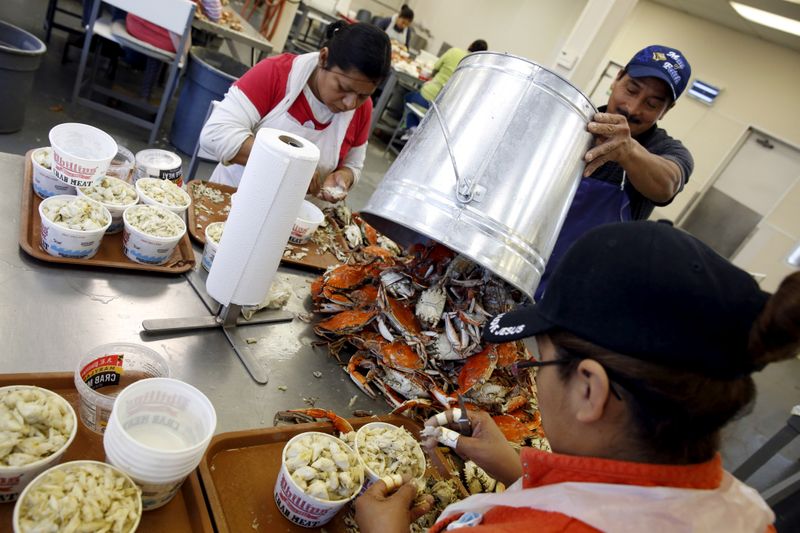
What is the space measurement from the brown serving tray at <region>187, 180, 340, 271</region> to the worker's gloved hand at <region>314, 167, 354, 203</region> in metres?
0.29

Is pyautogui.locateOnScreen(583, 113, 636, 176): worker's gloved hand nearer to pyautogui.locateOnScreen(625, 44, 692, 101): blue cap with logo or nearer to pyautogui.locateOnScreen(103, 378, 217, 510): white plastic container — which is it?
pyautogui.locateOnScreen(625, 44, 692, 101): blue cap with logo

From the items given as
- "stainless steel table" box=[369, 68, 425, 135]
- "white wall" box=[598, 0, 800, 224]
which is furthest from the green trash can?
"white wall" box=[598, 0, 800, 224]

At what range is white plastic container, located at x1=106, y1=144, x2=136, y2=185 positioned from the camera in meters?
1.78

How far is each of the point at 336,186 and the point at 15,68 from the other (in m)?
2.67

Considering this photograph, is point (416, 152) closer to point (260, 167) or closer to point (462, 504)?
point (260, 167)

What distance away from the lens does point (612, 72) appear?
10.7 m

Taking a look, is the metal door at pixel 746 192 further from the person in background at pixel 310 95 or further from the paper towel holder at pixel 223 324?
the paper towel holder at pixel 223 324

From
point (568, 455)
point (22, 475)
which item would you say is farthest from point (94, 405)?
point (568, 455)

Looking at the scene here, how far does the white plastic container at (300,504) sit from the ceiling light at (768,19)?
9.36 m

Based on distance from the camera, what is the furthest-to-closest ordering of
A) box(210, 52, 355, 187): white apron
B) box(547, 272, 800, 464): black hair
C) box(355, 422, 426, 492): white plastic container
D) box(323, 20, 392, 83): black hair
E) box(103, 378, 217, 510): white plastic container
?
1. box(210, 52, 355, 187): white apron
2. box(323, 20, 392, 83): black hair
3. box(355, 422, 426, 492): white plastic container
4. box(103, 378, 217, 510): white plastic container
5. box(547, 272, 800, 464): black hair

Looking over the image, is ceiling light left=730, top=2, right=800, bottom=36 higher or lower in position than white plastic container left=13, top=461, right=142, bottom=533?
higher

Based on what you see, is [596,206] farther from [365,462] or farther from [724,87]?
[724,87]

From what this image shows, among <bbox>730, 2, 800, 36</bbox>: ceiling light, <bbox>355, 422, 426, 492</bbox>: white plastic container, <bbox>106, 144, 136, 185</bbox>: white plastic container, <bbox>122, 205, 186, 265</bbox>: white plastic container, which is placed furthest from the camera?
<bbox>730, 2, 800, 36</bbox>: ceiling light

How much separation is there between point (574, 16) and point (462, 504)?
1125 centimetres
